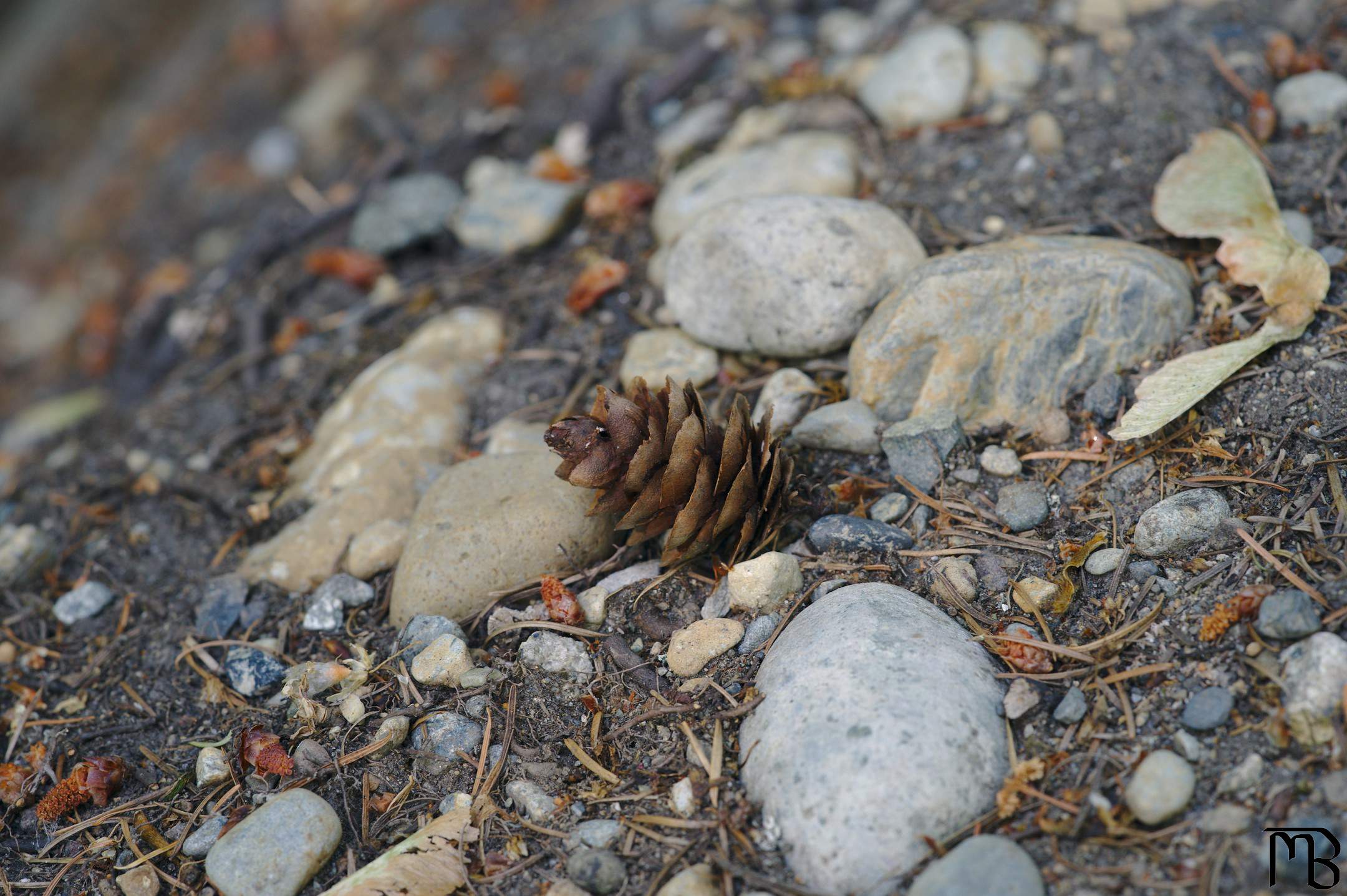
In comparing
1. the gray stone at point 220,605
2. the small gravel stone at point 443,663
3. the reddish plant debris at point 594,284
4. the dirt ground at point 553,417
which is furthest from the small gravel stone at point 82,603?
the reddish plant debris at point 594,284

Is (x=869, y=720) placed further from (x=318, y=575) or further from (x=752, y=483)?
(x=318, y=575)

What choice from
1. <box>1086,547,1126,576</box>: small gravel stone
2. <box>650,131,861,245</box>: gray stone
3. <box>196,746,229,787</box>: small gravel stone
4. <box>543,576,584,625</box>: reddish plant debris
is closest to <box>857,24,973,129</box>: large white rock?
<box>650,131,861,245</box>: gray stone

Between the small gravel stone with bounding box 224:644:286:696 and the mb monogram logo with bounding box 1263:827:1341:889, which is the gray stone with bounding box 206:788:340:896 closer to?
the small gravel stone with bounding box 224:644:286:696

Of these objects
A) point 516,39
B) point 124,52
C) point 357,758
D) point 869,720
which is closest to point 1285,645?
point 869,720

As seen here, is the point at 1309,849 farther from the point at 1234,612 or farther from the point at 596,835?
the point at 596,835

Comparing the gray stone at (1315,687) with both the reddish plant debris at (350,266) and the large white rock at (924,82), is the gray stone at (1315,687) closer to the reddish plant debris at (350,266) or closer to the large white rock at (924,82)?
the large white rock at (924,82)
